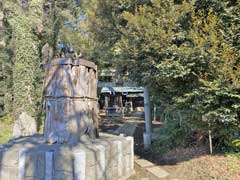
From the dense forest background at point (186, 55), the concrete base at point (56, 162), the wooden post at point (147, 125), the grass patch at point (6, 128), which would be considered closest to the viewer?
the concrete base at point (56, 162)

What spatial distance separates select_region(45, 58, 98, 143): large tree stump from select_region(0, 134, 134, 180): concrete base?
34cm

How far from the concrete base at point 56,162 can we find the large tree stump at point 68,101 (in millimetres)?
343

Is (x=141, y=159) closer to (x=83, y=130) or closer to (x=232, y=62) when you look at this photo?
(x=83, y=130)

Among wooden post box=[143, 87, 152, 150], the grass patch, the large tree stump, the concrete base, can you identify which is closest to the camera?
the concrete base

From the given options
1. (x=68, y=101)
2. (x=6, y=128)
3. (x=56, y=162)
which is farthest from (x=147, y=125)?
(x=6, y=128)

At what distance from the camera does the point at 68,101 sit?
16.1 ft

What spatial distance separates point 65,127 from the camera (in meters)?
4.85

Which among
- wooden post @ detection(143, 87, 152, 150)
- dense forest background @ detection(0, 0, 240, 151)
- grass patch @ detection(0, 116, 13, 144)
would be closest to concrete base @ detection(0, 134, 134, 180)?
dense forest background @ detection(0, 0, 240, 151)

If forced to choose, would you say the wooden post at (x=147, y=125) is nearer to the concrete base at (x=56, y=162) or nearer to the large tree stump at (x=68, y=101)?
the large tree stump at (x=68, y=101)

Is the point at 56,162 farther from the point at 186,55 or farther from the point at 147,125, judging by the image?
the point at 147,125

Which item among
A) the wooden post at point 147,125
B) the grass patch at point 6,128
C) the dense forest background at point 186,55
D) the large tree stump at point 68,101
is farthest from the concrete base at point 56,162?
the grass patch at point 6,128

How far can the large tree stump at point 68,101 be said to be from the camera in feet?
16.0

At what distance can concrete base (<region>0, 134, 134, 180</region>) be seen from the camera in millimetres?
4059

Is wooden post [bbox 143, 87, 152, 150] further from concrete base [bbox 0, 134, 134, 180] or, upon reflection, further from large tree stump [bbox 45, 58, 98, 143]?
concrete base [bbox 0, 134, 134, 180]
